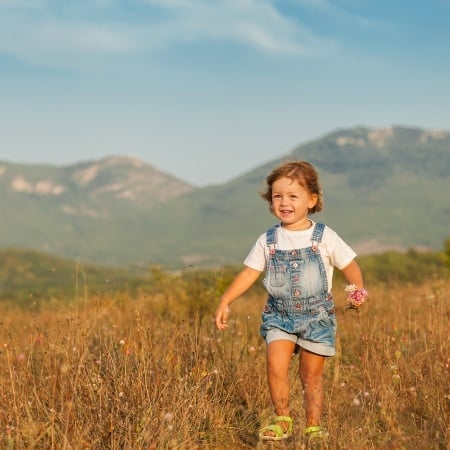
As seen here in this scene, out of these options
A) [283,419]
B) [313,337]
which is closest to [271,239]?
[313,337]

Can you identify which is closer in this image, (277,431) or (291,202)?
(277,431)

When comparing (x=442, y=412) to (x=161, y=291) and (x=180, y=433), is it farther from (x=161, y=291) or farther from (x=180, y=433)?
(x=161, y=291)

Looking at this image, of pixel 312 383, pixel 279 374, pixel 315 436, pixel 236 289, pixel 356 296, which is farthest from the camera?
pixel 236 289

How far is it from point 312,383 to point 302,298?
1.69 feet

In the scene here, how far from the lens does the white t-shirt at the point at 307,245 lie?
13.5ft

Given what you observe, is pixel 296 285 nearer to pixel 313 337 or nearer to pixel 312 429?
pixel 313 337

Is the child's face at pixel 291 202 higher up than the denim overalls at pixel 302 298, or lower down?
Answer: higher up

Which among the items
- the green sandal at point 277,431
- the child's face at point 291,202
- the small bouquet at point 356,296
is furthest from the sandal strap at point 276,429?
the child's face at point 291,202

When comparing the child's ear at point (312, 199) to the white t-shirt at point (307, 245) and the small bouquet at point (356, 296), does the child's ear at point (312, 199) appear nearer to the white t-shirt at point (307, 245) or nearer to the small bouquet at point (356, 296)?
the white t-shirt at point (307, 245)

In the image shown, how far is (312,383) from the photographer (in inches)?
160

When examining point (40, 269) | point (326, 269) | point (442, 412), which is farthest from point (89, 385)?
point (40, 269)

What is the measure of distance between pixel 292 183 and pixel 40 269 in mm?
188033

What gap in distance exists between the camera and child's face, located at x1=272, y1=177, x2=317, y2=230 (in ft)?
13.6

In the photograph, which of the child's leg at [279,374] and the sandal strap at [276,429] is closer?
the sandal strap at [276,429]
